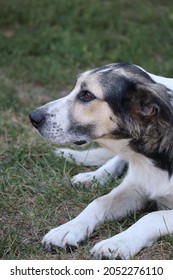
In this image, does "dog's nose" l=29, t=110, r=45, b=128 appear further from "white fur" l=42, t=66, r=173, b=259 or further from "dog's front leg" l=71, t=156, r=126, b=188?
"dog's front leg" l=71, t=156, r=126, b=188

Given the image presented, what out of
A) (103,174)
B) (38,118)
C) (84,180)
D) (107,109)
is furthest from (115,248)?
(103,174)

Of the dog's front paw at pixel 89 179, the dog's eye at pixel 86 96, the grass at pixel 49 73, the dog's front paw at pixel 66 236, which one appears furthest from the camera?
the dog's front paw at pixel 89 179

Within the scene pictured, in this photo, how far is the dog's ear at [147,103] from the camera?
177 inches

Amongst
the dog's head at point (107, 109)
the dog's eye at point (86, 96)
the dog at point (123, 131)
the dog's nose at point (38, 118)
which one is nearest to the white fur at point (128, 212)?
the dog at point (123, 131)

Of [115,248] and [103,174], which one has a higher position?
[115,248]

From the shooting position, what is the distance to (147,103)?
177 inches

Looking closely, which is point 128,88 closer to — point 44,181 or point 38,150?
point 44,181

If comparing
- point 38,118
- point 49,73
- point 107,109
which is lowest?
point 49,73

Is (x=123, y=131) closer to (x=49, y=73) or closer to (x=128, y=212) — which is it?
(x=128, y=212)

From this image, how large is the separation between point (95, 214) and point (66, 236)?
11.6 inches

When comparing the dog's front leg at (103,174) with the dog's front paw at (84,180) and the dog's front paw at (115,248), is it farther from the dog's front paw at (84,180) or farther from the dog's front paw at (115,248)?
the dog's front paw at (115,248)

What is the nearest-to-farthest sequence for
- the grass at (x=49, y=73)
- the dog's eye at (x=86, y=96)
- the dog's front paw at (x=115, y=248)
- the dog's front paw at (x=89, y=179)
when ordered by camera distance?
→ 1. the dog's front paw at (x=115, y=248)
2. the dog's eye at (x=86, y=96)
3. the grass at (x=49, y=73)
4. the dog's front paw at (x=89, y=179)

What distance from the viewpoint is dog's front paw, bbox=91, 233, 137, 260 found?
4.29 m

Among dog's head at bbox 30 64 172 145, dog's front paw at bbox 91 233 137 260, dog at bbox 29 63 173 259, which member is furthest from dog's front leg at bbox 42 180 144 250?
Result: dog's head at bbox 30 64 172 145
